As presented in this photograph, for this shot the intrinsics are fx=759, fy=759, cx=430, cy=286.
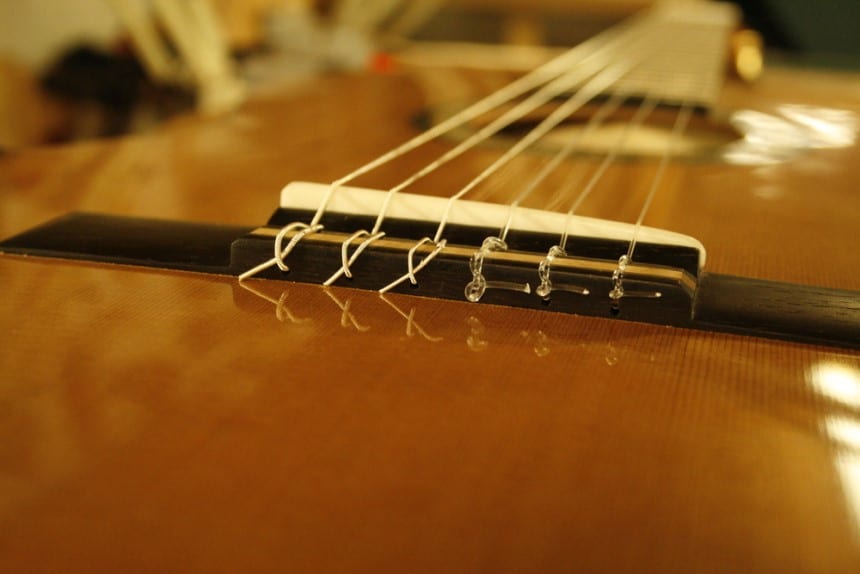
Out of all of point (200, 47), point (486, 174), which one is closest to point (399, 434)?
point (486, 174)

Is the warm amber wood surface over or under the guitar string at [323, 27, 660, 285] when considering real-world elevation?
under

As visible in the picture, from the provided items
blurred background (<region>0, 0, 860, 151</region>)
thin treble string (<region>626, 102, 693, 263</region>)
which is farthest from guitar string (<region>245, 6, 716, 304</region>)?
blurred background (<region>0, 0, 860, 151</region>)

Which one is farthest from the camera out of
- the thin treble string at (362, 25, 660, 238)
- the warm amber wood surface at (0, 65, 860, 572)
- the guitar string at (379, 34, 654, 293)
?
the thin treble string at (362, 25, 660, 238)

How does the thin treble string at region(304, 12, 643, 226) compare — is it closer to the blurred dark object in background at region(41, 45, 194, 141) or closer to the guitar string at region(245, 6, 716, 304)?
the guitar string at region(245, 6, 716, 304)

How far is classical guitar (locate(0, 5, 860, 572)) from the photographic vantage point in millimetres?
277

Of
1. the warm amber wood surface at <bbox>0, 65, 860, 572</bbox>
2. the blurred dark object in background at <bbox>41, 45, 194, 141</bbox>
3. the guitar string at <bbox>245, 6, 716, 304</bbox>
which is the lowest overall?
the warm amber wood surface at <bbox>0, 65, 860, 572</bbox>

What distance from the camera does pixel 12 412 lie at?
0.35 metres

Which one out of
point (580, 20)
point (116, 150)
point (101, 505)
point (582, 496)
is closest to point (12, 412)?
point (101, 505)

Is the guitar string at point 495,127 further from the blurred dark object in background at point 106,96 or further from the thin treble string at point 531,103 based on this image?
the blurred dark object in background at point 106,96

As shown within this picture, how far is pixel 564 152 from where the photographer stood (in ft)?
2.79

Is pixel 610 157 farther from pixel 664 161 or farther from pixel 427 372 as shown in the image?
pixel 427 372

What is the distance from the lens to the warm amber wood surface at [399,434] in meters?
0.27

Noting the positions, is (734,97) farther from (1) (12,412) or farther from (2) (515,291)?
(1) (12,412)

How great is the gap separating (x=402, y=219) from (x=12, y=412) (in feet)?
0.89
